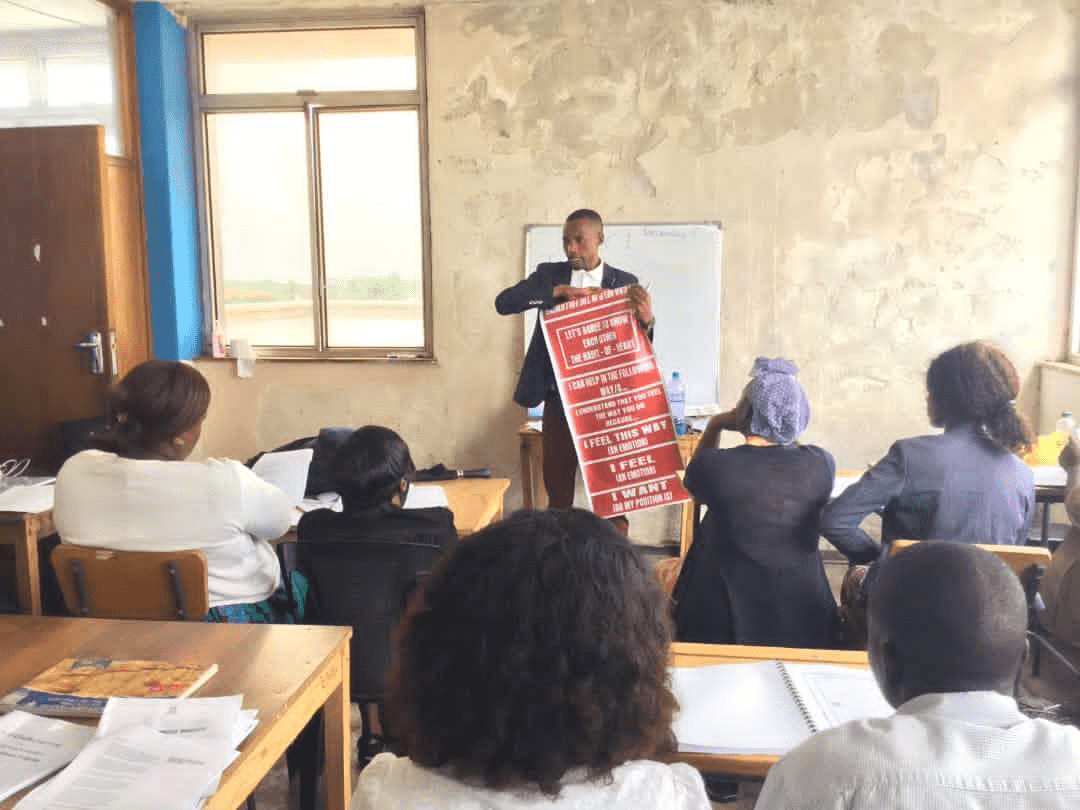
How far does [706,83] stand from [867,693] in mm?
3831

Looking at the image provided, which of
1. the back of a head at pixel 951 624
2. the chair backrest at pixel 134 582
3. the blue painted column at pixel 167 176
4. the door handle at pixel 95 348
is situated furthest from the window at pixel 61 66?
the back of a head at pixel 951 624

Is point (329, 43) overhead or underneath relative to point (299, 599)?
overhead

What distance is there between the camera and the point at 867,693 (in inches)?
54.4

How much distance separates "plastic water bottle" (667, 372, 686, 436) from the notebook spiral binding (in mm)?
2874

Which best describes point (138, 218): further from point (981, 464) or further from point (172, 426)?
point (981, 464)

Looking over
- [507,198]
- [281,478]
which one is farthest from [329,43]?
[281,478]

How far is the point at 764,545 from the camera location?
220 cm

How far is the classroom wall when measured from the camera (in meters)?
4.48

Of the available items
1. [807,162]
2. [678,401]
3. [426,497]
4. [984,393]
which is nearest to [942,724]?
[984,393]

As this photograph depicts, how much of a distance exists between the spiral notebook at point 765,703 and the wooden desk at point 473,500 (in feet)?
4.00

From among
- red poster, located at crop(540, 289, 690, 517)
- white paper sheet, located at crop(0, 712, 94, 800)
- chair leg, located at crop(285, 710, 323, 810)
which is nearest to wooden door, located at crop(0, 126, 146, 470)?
red poster, located at crop(540, 289, 690, 517)

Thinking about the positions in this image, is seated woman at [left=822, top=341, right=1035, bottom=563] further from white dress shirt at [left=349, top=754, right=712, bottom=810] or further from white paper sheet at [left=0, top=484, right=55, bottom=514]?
white paper sheet at [left=0, top=484, right=55, bottom=514]

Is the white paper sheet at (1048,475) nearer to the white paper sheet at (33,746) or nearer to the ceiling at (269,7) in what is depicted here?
the white paper sheet at (33,746)

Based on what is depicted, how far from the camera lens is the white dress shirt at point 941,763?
2.73 feet
